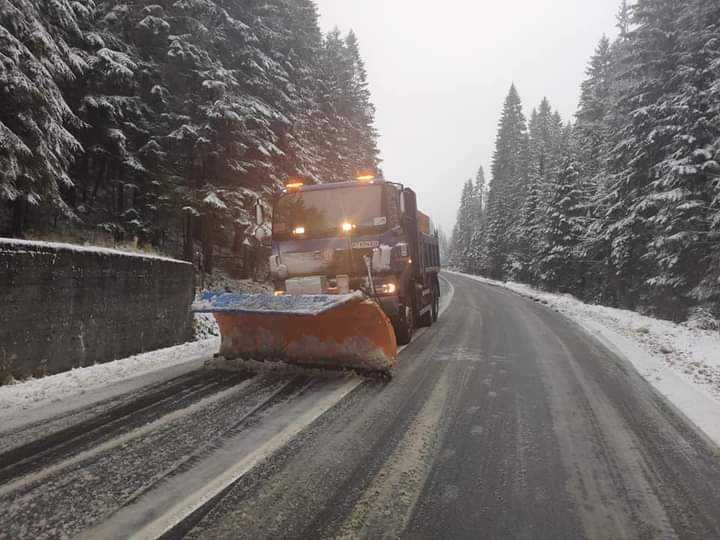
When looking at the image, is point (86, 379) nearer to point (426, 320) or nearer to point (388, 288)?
point (388, 288)

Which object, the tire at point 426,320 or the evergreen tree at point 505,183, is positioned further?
the evergreen tree at point 505,183

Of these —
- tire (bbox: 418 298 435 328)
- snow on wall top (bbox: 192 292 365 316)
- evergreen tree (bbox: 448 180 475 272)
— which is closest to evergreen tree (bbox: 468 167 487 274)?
evergreen tree (bbox: 448 180 475 272)

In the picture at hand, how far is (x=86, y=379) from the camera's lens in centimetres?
577

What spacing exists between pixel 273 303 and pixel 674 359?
7.05 metres

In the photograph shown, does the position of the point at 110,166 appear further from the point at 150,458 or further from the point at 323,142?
the point at 150,458

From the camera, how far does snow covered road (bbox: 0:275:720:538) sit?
2.62 m

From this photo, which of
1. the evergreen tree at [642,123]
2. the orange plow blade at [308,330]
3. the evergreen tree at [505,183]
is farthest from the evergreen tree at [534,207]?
the orange plow blade at [308,330]

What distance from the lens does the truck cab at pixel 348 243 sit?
7438 millimetres

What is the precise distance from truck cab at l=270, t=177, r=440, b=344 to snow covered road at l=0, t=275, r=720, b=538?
6.57 ft

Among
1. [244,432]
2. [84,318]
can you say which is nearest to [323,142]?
[84,318]

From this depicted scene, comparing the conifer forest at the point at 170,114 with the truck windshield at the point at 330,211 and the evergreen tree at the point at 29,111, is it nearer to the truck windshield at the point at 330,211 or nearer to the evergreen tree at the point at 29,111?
the evergreen tree at the point at 29,111

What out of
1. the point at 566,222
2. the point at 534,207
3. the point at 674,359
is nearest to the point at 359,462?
the point at 674,359

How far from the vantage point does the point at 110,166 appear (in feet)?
50.2

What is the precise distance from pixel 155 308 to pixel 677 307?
18374 mm
